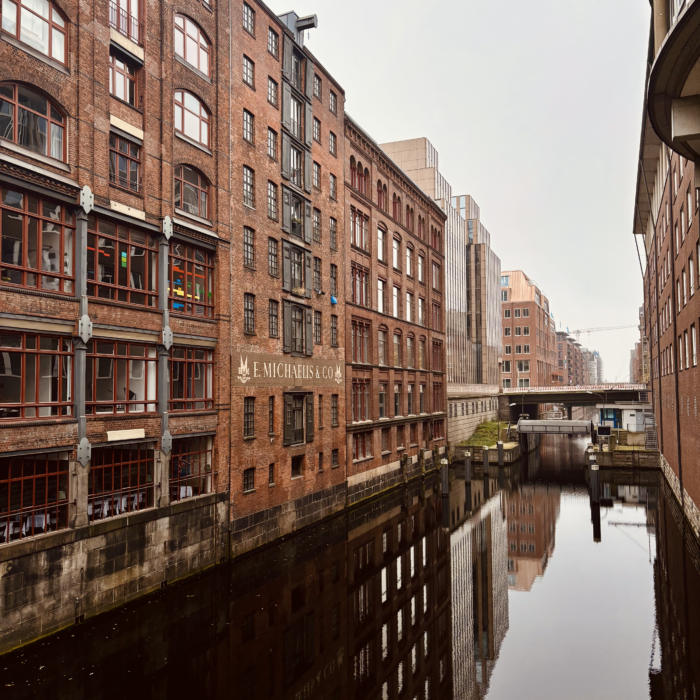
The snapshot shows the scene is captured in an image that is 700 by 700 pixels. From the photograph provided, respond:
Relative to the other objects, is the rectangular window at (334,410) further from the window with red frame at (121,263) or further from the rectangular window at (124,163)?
the rectangular window at (124,163)

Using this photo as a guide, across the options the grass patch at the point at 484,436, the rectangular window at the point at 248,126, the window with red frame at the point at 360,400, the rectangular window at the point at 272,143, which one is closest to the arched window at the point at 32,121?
the rectangular window at the point at 248,126

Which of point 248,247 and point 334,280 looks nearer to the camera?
point 248,247

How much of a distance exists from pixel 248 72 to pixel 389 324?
21.0m

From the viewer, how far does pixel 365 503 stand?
118 ft

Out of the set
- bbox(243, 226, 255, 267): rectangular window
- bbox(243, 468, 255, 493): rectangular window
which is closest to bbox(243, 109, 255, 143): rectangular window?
bbox(243, 226, 255, 267): rectangular window

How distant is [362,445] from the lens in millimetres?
37312

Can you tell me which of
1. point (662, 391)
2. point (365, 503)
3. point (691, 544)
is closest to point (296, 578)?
point (365, 503)

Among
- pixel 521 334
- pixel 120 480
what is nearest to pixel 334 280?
pixel 120 480

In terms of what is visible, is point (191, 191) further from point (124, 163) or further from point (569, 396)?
point (569, 396)

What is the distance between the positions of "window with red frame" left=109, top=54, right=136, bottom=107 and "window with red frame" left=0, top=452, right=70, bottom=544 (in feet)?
38.6

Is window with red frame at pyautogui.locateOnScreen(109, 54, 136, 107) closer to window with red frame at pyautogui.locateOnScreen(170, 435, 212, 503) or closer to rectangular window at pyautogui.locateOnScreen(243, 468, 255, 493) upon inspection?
window with red frame at pyautogui.locateOnScreen(170, 435, 212, 503)

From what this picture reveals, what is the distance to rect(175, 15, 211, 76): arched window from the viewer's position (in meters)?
22.0

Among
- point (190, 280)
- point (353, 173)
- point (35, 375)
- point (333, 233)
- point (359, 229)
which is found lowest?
point (35, 375)

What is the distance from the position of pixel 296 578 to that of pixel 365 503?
14667 millimetres
